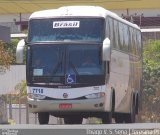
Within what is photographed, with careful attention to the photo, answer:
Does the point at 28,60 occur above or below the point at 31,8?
below

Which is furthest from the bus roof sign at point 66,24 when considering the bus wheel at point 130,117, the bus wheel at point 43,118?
the bus wheel at point 130,117

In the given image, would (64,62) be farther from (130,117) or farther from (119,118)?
(119,118)

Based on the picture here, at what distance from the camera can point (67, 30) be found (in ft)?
73.7

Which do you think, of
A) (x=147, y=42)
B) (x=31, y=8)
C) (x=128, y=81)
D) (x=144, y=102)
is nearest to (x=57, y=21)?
(x=128, y=81)

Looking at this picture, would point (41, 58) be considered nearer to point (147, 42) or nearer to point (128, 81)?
point (128, 81)

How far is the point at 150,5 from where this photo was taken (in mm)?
55156

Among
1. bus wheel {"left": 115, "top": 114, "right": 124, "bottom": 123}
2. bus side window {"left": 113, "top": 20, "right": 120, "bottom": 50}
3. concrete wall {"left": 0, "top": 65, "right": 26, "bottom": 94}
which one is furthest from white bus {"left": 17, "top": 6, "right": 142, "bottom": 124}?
concrete wall {"left": 0, "top": 65, "right": 26, "bottom": 94}

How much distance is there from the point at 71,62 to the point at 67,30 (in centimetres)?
119

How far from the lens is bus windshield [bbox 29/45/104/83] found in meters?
22.0

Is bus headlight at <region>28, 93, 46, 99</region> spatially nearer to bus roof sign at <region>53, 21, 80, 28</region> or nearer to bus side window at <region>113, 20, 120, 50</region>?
bus roof sign at <region>53, 21, 80, 28</region>

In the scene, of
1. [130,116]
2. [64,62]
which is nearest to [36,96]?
[64,62]

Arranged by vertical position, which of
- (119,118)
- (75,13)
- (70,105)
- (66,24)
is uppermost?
(75,13)

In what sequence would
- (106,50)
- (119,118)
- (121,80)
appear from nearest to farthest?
1. (106,50)
2. (121,80)
3. (119,118)

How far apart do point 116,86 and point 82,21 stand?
294cm
